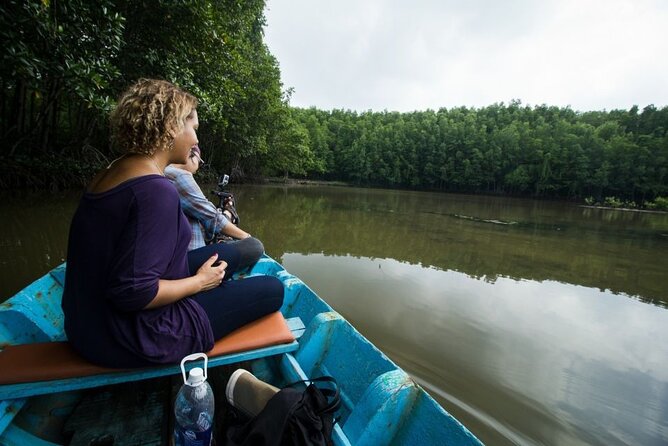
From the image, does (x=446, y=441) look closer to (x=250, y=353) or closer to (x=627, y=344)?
(x=250, y=353)

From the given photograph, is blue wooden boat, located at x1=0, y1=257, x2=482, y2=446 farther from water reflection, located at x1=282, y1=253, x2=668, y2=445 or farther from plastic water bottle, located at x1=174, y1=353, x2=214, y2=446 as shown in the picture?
water reflection, located at x1=282, y1=253, x2=668, y2=445

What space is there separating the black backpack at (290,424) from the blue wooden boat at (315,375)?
146 mm

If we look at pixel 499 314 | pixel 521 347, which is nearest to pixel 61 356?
pixel 521 347

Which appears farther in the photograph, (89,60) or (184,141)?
(89,60)

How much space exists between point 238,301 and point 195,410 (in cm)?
52

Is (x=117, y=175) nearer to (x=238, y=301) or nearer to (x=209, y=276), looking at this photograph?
(x=209, y=276)

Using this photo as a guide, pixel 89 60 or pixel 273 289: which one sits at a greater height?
pixel 89 60

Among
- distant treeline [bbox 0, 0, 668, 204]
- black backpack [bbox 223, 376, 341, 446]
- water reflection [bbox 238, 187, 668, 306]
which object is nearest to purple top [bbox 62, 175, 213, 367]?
black backpack [bbox 223, 376, 341, 446]

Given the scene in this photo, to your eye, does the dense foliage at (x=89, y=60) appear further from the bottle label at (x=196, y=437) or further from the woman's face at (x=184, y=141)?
the bottle label at (x=196, y=437)

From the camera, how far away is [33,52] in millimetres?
4254

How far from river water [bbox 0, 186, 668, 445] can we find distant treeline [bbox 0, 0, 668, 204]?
2.65 metres

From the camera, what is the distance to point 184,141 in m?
1.39

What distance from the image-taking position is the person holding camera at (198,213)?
8.39 feet

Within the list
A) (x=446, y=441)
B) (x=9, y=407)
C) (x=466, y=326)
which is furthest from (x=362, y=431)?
(x=466, y=326)
